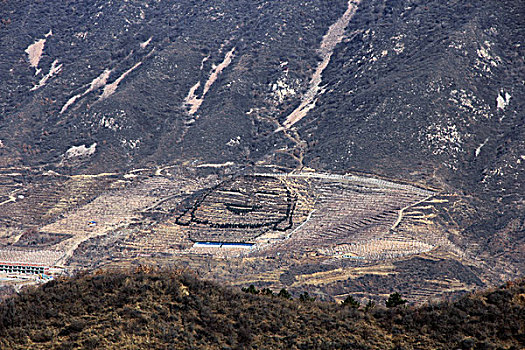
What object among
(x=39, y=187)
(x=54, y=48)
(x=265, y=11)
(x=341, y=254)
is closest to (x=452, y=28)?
(x=265, y=11)

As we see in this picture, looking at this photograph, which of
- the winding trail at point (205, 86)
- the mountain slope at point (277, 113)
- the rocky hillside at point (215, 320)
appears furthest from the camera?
the winding trail at point (205, 86)

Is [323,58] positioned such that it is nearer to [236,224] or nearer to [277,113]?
[277,113]

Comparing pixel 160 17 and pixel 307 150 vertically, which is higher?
pixel 160 17

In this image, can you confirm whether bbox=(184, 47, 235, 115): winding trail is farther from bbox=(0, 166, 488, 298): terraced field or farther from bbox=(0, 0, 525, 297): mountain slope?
bbox=(0, 166, 488, 298): terraced field

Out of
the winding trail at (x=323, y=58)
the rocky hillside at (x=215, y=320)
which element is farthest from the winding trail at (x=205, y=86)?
the rocky hillside at (x=215, y=320)

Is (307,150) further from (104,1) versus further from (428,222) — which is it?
(104,1)

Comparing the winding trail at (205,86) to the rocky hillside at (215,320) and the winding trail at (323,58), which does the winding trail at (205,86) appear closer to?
the winding trail at (323,58)
